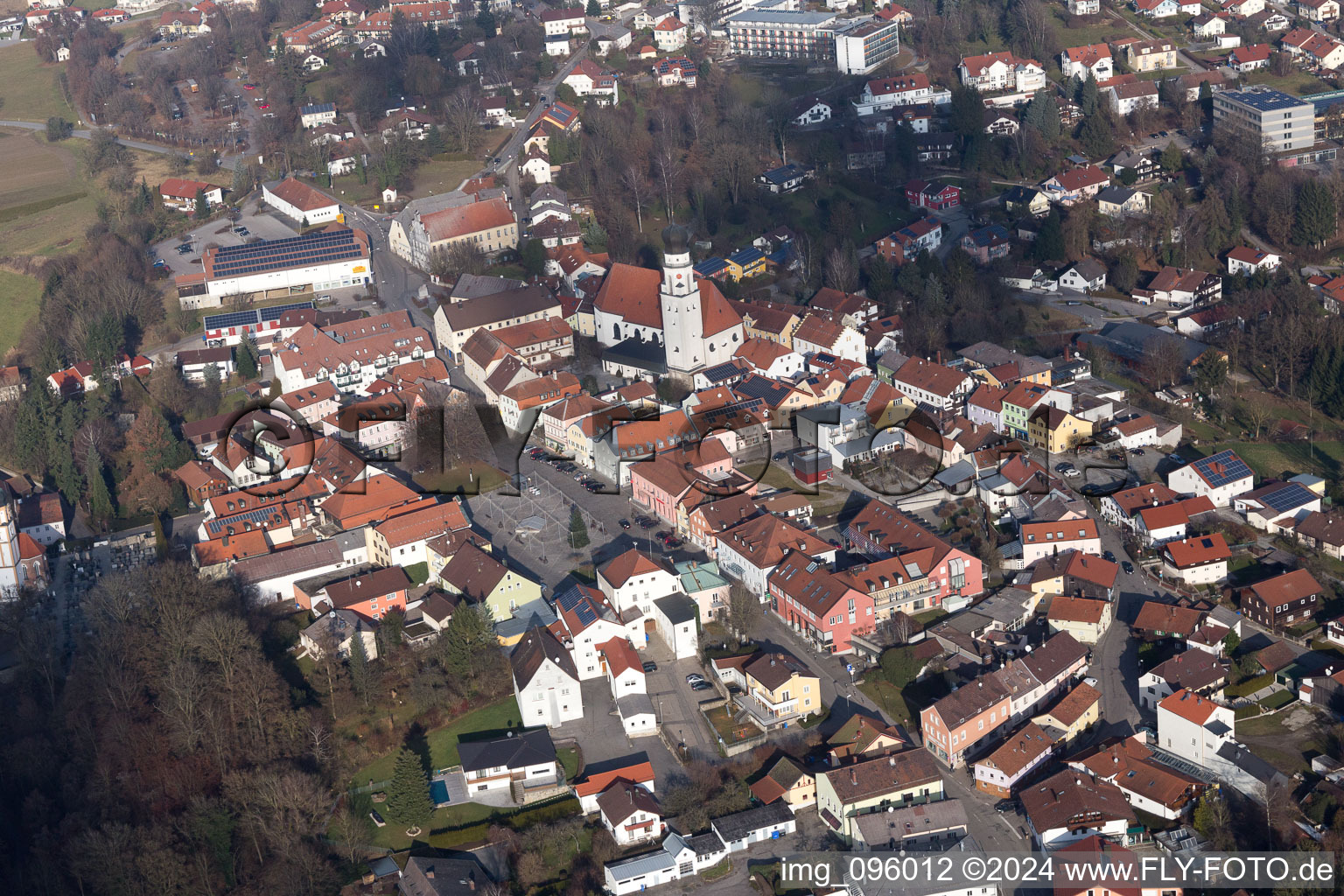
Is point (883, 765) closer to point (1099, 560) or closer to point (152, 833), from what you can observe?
point (1099, 560)

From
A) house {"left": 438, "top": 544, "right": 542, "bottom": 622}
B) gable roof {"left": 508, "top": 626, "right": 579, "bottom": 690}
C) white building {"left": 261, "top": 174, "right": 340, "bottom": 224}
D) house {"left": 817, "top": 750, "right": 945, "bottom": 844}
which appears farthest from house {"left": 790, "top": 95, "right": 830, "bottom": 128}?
house {"left": 817, "top": 750, "right": 945, "bottom": 844}

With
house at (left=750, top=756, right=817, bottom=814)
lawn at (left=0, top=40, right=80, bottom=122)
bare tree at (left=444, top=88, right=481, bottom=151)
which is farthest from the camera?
lawn at (left=0, top=40, right=80, bottom=122)

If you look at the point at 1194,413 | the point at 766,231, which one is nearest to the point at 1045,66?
the point at 766,231

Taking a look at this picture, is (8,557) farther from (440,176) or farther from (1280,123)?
(1280,123)

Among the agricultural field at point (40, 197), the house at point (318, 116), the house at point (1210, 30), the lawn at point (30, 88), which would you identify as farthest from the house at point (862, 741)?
the lawn at point (30, 88)

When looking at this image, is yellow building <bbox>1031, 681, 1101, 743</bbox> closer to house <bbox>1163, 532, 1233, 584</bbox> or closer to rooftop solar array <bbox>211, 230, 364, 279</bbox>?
house <bbox>1163, 532, 1233, 584</bbox>

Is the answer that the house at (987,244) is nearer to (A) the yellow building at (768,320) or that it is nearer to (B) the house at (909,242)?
(B) the house at (909,242)
